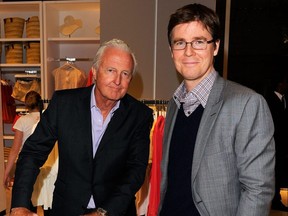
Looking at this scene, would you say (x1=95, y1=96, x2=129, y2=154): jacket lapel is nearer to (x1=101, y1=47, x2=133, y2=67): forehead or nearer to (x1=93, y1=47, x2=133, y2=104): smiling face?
(x1=93, y1=47, x2=133, y2=104): smiling face

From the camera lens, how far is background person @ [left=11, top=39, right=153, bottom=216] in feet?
4.97

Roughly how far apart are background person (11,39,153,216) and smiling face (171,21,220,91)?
36 centimetres

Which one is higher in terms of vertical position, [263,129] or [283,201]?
[263,129]

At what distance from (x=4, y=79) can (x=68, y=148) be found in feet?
13.2

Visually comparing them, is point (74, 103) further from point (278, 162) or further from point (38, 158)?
point (278, 162)

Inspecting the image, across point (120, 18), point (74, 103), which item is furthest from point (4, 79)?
point (74, 103)

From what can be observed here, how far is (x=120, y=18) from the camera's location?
2.99 metres

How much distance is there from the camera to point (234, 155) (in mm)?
1132

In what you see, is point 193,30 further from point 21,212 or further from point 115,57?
point 21,212

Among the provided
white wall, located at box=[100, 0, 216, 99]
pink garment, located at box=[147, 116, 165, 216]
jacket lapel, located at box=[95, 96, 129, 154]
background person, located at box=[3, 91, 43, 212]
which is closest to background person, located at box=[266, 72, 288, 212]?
white wall, located at box=[100, 0, 216, 99]

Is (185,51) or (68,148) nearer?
(185,51)

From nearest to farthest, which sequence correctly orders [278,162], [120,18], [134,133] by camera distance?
[134,133], [120,18], [278,162]

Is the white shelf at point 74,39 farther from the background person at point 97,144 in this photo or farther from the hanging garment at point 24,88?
the background person at point 97,144

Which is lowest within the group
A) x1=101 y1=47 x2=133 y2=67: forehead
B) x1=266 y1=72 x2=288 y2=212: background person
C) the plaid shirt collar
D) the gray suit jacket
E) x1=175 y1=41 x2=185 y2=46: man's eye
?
x1=266 y1=72 x2=288 y2=212: background person
